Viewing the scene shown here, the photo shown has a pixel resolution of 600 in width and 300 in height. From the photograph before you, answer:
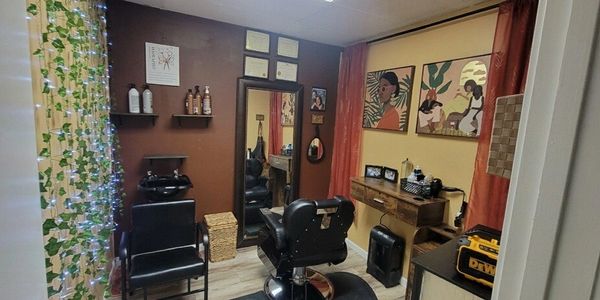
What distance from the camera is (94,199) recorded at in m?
1.56

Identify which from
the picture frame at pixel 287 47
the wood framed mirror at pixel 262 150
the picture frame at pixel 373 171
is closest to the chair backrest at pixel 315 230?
the picture frame at pixel 373 171

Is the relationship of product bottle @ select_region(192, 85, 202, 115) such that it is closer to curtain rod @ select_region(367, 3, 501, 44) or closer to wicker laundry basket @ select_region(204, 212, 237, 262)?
wicker laundry basket @ select_region(204, 212, 237, 262)

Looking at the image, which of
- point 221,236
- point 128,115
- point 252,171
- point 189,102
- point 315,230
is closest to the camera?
point 315,230

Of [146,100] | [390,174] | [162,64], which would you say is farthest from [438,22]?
[146,100]

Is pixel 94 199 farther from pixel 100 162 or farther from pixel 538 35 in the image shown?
pixel 538 35

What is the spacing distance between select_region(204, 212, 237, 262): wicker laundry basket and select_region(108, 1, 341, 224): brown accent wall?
0.19 m

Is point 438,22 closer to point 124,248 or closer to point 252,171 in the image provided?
point 252,171

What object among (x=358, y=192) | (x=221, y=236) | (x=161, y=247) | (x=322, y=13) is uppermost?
(x=322, y=13)

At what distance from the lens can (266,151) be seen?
3.53m

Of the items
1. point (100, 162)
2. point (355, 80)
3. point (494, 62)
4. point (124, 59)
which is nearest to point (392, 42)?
point (355, 80)

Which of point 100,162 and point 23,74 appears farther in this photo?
point 100,162

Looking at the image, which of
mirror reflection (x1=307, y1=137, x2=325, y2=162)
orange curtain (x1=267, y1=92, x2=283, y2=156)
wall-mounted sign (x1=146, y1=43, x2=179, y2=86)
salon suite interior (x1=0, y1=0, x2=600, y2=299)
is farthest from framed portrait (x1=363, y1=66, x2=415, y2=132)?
wall-mounted sign (x1=146, y1=43, x2=179, y2=86)

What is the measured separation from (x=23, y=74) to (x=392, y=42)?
3.06m

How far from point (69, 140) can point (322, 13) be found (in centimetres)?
216
